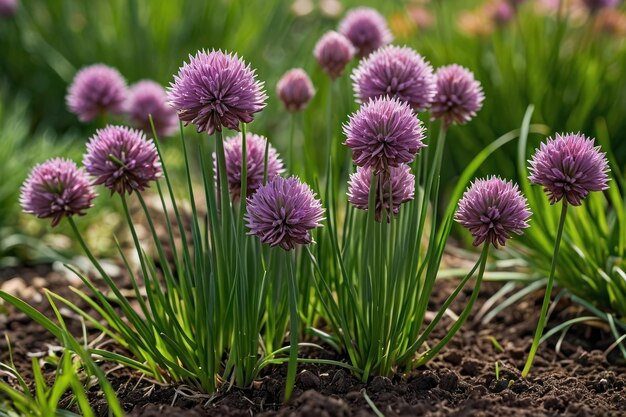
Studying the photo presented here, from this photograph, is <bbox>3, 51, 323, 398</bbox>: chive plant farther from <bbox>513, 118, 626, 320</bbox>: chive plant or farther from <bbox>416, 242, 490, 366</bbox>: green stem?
<bbox>513, 118, 626, 320</bbox>: chive plant

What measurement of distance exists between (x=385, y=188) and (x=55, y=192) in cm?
78

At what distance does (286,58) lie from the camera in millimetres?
4352

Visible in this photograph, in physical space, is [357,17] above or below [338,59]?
above

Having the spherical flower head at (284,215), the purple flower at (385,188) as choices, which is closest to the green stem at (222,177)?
the spherical flower head at (284,215)

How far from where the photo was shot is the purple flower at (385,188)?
1.80 m

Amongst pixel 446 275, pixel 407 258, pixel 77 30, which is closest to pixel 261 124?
pixel 77 30

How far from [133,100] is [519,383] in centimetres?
141

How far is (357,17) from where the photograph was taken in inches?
93.4

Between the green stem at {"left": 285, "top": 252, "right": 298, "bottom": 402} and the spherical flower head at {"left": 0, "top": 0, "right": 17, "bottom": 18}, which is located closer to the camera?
the green stem at {"left": 285, "top": 252, "right": 298, "bottom": 402}

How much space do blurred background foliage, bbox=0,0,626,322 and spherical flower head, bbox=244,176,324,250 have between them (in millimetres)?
1278

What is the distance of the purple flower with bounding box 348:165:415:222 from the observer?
5.92ft

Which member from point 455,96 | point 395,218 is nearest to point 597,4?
point 455,96

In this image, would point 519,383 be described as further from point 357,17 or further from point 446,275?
point 357,17

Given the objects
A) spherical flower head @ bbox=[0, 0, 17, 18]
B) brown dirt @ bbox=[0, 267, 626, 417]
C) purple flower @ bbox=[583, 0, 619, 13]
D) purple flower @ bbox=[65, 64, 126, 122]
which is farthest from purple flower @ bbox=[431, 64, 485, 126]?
spherical flower head @ bbox=[0, 0, 17, 18]
